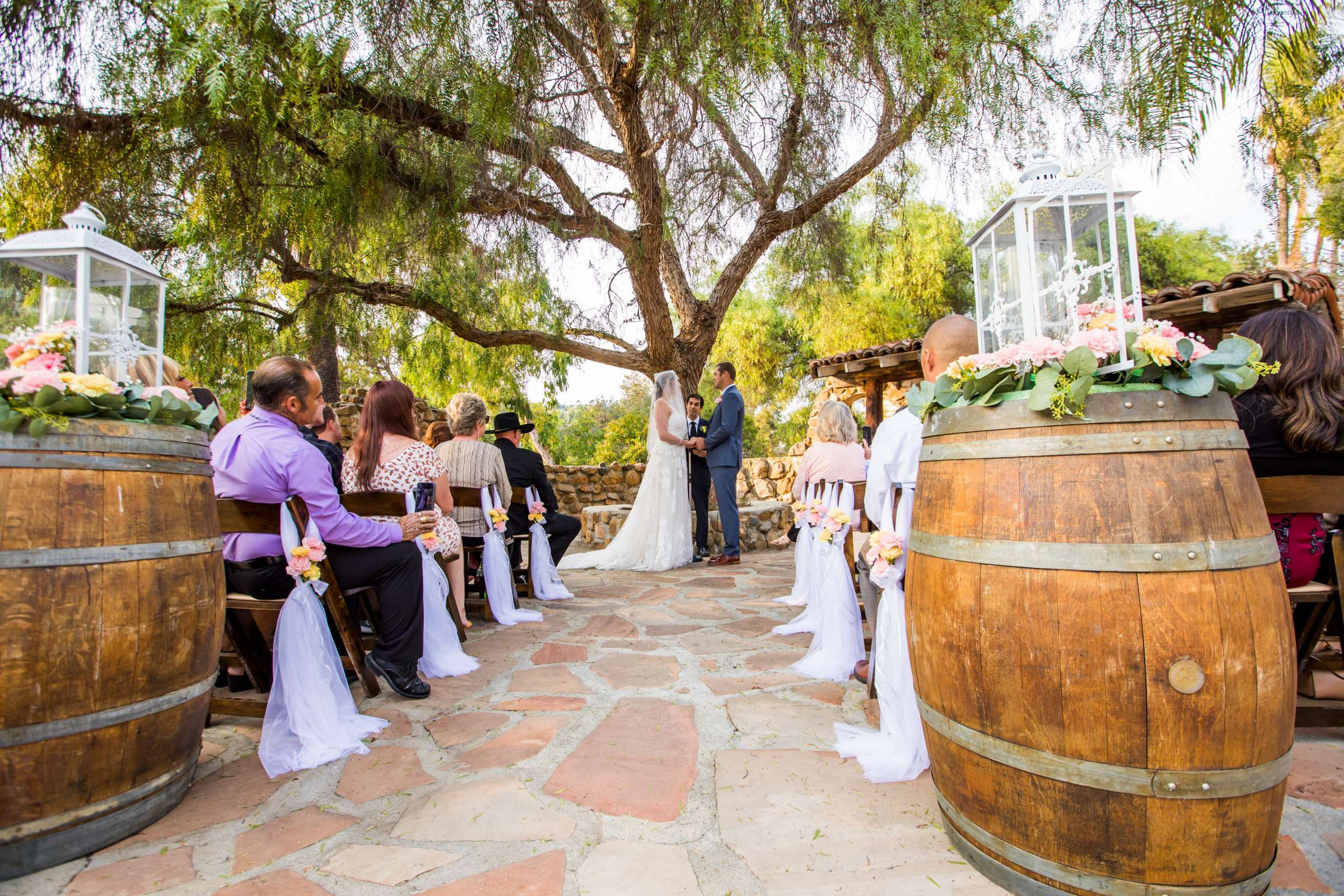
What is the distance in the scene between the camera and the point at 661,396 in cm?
725

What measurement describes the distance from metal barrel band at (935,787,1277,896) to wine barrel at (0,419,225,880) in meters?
2.16

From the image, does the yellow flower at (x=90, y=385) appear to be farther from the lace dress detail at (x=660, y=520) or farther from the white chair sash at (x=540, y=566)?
the lace dress detail at (x=660, y=520)

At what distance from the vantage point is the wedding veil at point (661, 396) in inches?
284

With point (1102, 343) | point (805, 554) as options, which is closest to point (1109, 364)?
point (1102, 343)

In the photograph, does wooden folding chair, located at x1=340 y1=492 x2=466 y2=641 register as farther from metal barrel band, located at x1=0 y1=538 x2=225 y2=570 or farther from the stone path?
metal barrel band, located at x1=0 y1=538 x2=225 y2=570

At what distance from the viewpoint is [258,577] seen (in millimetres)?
2801

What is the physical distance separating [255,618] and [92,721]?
1005 millimetres

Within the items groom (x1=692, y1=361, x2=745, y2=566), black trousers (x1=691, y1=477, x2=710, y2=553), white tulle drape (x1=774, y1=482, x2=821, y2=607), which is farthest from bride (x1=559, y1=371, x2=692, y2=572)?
white tulle drape (x1=774, y1=482, x2=821, y2=607)

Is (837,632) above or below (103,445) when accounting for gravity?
below

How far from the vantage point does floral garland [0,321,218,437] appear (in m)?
1.75

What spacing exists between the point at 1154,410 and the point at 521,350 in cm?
917

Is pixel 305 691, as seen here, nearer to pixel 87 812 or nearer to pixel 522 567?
pixel 87 812

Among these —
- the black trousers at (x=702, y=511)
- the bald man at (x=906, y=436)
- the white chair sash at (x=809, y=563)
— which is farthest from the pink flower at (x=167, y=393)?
the black trousers at (x=702, y=511)

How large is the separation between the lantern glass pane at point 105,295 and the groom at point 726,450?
16.4 ft
